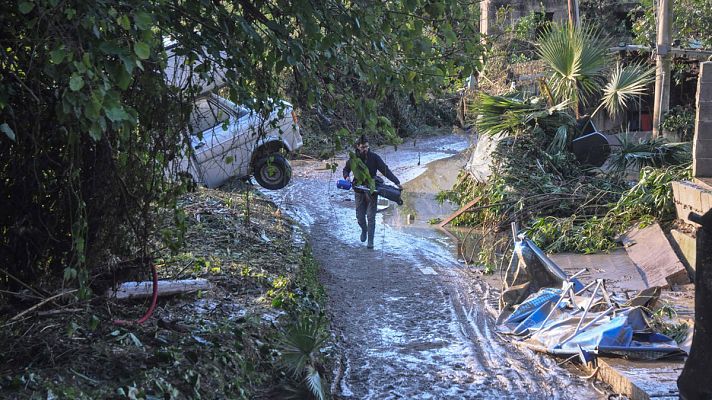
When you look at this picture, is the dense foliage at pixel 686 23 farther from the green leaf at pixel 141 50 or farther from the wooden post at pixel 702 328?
the green leaf at pixel 141 50

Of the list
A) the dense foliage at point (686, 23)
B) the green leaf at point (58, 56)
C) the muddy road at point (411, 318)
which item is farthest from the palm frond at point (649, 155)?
the green leaf at point (58, 56)

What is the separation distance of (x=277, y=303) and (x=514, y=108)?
341 inches

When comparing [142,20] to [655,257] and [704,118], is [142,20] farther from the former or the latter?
[704,118]

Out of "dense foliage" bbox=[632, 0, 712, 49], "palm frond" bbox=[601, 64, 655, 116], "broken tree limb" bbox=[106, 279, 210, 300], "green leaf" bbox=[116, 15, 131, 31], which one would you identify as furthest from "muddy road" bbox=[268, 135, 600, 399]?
"dense foliage" bbox=[632, 0, 712, 49]

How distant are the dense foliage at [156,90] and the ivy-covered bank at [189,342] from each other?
0.55 meters

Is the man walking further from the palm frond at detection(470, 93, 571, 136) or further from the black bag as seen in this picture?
the palm frond at detection(470, 93, 571, 136)

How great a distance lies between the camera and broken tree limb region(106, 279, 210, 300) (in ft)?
21.5

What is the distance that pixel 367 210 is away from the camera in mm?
12602

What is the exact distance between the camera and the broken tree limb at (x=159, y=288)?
6547 mm

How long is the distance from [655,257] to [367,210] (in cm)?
454

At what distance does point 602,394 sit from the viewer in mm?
6676

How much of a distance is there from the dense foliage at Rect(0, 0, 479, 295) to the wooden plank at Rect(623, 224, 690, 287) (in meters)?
5.07

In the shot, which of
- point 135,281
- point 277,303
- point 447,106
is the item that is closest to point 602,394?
point 277,303

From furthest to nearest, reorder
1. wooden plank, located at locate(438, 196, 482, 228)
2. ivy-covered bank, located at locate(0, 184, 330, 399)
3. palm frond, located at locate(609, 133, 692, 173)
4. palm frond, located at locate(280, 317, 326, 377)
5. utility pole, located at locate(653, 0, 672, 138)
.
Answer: utility pole, located at locate(653, 0, 672, 138), wooden plank, located at locate(438, 196, 482, 228), palm frond, located at locate(609, 133, 692, 173), palm frond, located at locate(280, 317, 326, 377), ivy-covered bank, located at locate(0, 184, 330, 399)
